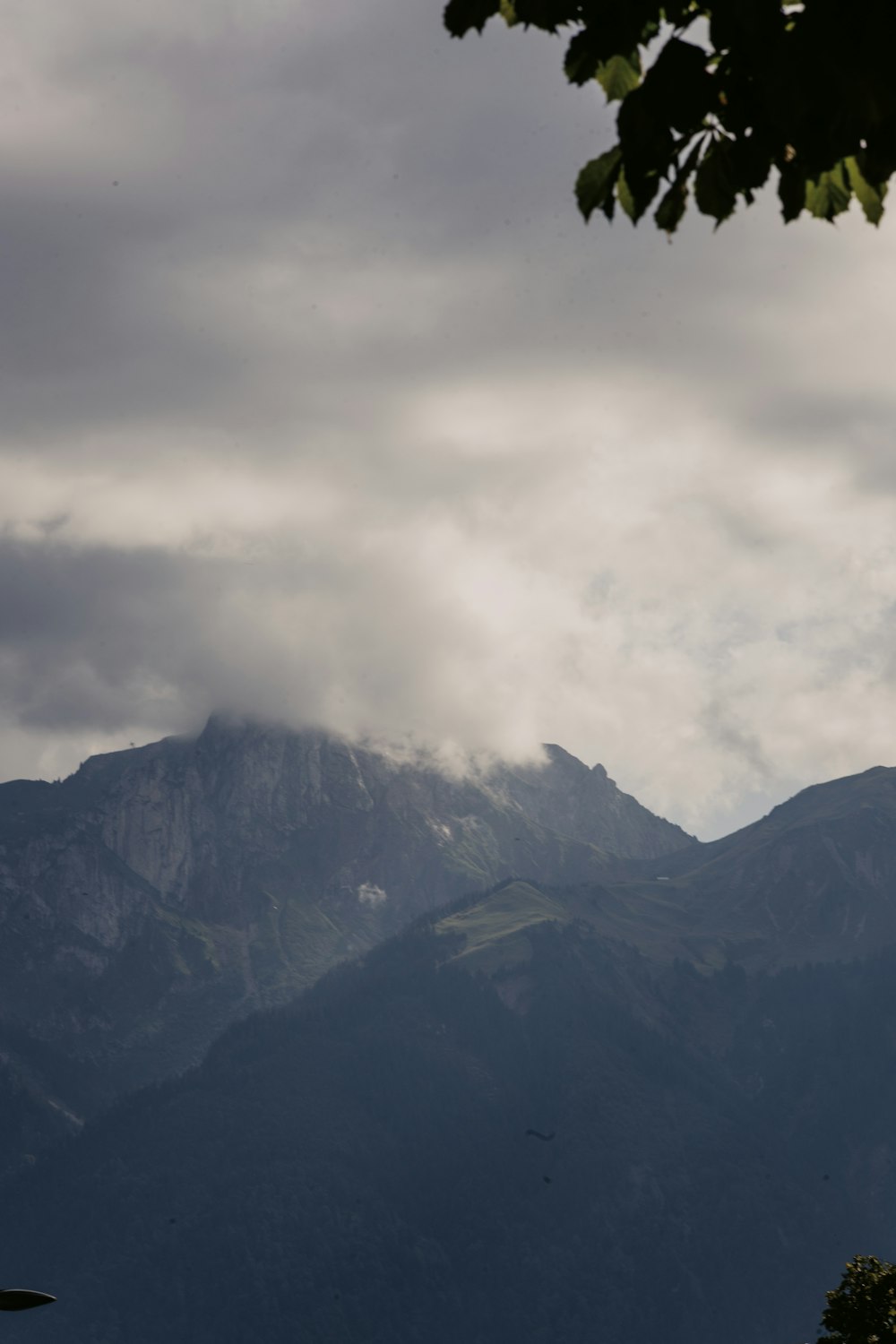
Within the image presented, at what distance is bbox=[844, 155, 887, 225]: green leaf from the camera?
7.43m

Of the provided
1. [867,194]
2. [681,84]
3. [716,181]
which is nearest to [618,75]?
[681,84]

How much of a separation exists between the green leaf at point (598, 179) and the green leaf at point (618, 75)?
32 cm

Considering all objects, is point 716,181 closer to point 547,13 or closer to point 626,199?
point 626,199

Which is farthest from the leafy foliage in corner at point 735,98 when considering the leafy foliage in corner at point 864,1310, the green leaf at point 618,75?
the leafy foliage in corner at point 864,1310

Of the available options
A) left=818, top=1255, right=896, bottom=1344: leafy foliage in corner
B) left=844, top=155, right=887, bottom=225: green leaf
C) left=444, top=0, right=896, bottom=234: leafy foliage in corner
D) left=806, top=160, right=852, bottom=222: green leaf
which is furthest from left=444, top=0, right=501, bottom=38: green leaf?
left=818, top=1255, right=896, bottom=1344: leafy foliage in corner

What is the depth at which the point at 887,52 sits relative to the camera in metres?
6.62

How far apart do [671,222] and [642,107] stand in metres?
0.79

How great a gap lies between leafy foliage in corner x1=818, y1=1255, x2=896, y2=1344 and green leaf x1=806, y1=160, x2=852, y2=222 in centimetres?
4939

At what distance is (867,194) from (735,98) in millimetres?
794

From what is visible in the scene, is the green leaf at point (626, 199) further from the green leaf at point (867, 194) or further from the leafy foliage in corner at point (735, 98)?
the green leaf at point (867, 194)

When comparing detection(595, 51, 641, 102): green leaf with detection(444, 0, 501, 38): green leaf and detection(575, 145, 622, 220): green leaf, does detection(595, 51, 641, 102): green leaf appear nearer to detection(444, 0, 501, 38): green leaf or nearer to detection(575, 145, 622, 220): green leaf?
detection(575, 145, 622, 220): green leaf

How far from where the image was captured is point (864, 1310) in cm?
5203

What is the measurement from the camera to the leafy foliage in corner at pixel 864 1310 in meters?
50.6

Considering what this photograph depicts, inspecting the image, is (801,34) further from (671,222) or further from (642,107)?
(671,222)
